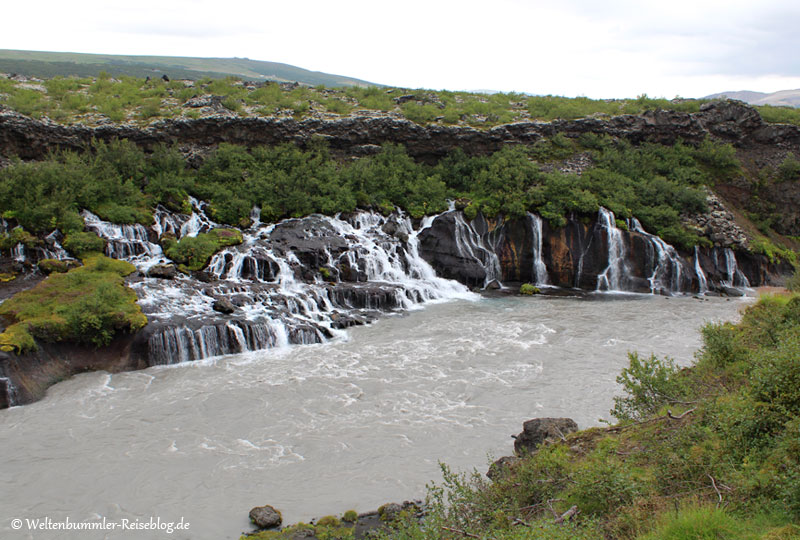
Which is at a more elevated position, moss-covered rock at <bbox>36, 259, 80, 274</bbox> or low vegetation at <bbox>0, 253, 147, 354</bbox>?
moss-covered rock at <bbox>36, 259, 80, 274</bbox>

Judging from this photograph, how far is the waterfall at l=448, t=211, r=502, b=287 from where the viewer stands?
87.5 feet

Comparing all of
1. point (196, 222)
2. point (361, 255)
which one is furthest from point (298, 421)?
point (196, 222)

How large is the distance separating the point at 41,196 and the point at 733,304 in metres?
28.9

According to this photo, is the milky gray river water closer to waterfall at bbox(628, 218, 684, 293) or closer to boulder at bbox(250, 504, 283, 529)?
boulder at bbox(250, 504, 283, 529)

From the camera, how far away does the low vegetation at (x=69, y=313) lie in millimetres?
14844

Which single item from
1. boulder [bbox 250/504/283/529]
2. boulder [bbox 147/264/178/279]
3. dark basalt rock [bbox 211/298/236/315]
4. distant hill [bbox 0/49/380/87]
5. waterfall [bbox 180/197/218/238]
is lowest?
boulder [bbox 250/504/283/529]

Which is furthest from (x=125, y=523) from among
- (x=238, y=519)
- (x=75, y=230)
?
(x=75, y=230)

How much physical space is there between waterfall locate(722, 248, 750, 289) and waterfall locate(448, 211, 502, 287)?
11.1 m

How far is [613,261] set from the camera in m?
26.5

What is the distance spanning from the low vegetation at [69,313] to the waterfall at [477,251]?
14.9 metres

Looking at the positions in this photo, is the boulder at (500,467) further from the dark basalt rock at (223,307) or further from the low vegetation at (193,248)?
the low vegetation at (193,248)

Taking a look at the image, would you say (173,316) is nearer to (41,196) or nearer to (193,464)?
(193,464)

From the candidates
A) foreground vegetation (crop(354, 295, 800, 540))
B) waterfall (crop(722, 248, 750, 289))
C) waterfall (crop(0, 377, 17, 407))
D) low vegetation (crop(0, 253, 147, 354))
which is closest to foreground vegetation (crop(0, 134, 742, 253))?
waterfall (crop(722, 248, 750, 289))

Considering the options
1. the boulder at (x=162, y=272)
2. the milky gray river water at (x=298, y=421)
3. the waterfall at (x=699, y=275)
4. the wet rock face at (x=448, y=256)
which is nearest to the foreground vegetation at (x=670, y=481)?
the milky gray river water at (x=298, y=421)
